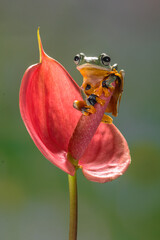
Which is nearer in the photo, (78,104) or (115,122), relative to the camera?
(78,104)

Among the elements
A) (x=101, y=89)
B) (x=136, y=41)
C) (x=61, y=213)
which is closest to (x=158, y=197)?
(x=61, y=213)

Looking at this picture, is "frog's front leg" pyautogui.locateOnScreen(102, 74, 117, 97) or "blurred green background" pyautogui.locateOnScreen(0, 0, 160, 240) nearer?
"frog's front leg" pyautogui.locateOnScreen(102, 74, 117, 97)

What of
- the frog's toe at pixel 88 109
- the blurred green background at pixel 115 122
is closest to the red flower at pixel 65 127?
the frog's toe at pixel 88 109

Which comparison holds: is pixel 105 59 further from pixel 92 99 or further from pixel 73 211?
pixel 73 211

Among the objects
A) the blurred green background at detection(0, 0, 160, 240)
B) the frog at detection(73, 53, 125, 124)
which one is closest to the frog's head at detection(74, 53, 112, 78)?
the frog at detection(73, 53, 125, 124)

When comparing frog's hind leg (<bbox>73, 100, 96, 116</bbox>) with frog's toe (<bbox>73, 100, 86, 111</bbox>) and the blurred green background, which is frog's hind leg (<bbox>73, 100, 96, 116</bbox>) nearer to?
frog's toe (<bbox>73, 100, 86, 111</bbox>)

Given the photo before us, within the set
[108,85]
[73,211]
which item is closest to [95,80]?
[108,85]
